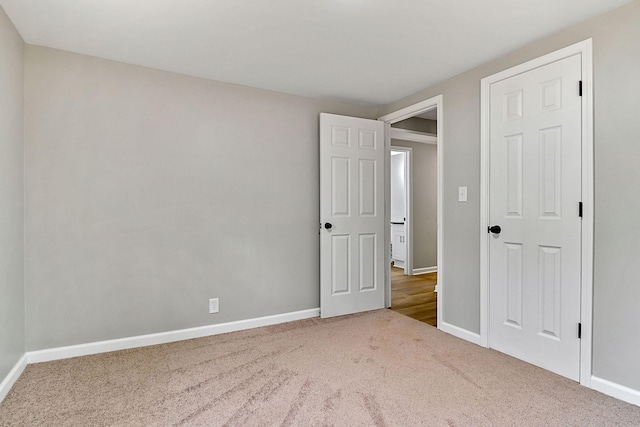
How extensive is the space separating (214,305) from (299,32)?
2.33m

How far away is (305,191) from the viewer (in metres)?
3.39

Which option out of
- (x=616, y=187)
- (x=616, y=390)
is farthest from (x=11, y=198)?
(x=616, y=390)

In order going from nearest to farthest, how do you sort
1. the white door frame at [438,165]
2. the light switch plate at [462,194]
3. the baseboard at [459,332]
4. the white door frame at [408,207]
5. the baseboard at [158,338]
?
1. the baseboard at [158,338]
2. the baseboard at [459,332]
3. the light switch plate at [462,194]
4. the white door frame at [438,165]
5. the white door frame at [408,207]

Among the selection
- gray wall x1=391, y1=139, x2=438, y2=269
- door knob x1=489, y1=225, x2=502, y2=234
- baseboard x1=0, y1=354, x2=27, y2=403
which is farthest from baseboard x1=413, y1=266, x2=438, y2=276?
baseboard x1=0, y1=354, x2=27, y2=403

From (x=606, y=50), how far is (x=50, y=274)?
4.00 metres

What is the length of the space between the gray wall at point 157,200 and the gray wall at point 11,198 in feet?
0.31

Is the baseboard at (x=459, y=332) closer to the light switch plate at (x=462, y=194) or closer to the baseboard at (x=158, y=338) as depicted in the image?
the light switch plate at (x=462, y=194)

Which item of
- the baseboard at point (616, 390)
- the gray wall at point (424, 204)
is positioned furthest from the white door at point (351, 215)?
the gray wall at point (424, 204)

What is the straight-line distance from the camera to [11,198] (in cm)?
208

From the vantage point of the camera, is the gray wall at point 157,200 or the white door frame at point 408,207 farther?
the white door frame at point 408,207

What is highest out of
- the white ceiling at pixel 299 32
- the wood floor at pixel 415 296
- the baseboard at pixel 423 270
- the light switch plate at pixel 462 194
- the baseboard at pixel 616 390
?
the white ceiling at pixel 299 32

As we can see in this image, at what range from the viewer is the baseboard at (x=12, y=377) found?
6.25ft

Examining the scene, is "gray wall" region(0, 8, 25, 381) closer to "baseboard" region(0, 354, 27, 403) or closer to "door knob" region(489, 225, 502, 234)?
"baseboard" region(0, 354, 27, 403)

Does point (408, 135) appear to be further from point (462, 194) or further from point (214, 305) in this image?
point (214, 305)
